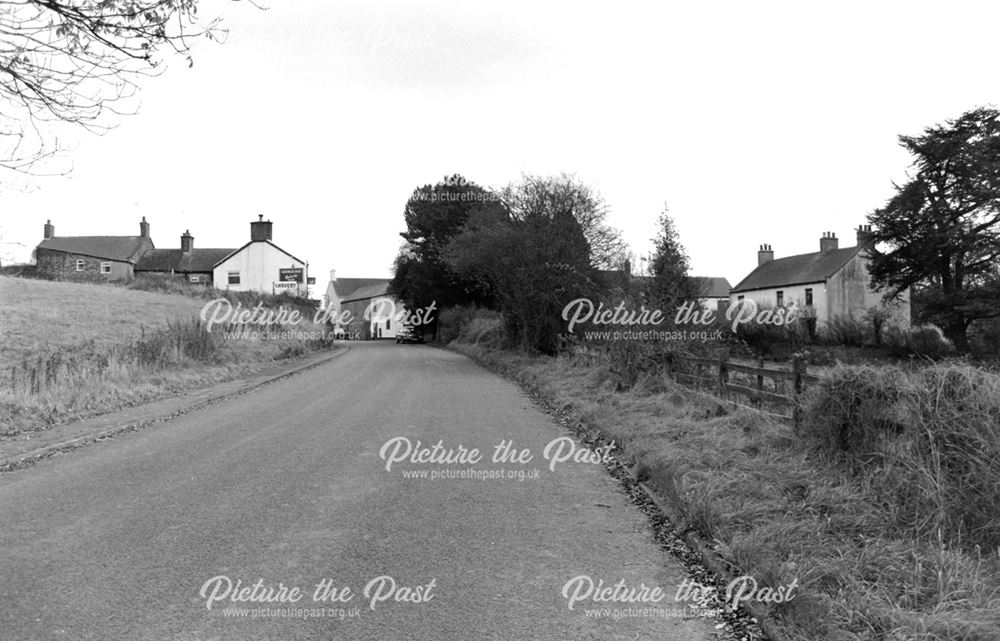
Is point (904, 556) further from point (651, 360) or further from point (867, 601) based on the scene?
point (651, 360)

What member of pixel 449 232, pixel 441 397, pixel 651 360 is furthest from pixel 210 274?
pixel 651 360

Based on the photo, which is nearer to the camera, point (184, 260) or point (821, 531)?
point (821, 531)

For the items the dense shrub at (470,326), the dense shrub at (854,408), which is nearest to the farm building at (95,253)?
the dense shrub at (470,326)

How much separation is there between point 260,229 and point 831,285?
48533mm

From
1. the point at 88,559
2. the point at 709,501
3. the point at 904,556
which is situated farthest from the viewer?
the point at 709,501

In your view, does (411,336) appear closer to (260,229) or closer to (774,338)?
(260,229)

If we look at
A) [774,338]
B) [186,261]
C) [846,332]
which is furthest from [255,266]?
[846,332]

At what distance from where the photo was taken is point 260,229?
58.7 metres

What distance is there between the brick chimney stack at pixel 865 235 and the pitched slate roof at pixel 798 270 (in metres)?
1.94

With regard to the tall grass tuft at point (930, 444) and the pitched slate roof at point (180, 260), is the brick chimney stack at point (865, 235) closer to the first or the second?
the tall grass tuft at point (930, 444)

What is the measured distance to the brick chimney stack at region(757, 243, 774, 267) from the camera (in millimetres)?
61531

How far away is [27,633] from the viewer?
144 inches

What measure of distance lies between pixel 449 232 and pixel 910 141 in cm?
2984

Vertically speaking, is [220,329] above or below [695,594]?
above
